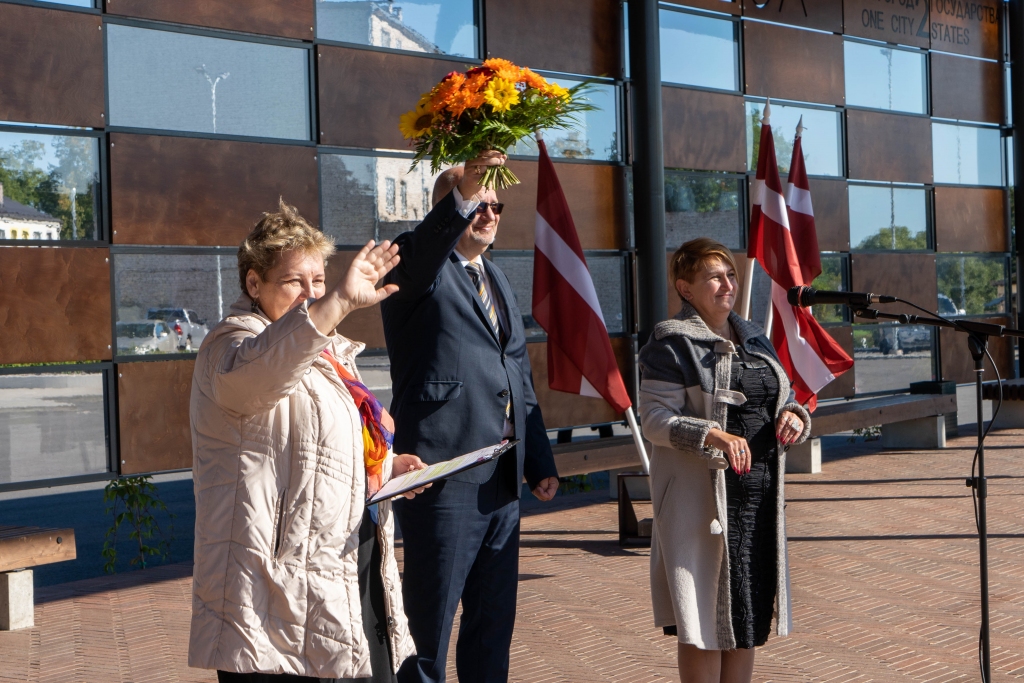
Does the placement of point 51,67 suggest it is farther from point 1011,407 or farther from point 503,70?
point 1011,407

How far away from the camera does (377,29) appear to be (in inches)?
356

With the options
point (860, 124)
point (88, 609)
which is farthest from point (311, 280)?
point (860, 124)

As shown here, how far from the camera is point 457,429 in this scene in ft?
11.9

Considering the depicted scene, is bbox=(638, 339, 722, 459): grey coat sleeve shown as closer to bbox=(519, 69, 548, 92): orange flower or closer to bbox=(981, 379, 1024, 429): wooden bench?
bbox=(519, 69, 548, 92): orange flower

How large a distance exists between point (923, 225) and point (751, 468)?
11248 mm

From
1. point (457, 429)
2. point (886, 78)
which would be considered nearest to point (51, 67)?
point (457, 429)

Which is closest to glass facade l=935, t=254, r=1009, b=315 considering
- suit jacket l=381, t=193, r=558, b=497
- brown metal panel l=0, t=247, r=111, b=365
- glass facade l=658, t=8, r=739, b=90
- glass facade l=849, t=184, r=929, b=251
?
glass facade l=849, t=184, r=929, b=251

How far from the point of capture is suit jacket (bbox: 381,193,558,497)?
3602 millimetres

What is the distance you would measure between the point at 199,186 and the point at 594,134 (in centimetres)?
409

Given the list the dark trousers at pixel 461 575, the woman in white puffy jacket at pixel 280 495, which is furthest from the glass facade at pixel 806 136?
the woman in white puffy jacket at pixel 280 495

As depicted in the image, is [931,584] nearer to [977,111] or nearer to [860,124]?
[860,124]

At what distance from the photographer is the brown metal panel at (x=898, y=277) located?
514 inches

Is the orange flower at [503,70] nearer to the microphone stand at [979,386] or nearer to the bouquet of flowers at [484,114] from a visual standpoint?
the bouquet of flowers at [484,114]

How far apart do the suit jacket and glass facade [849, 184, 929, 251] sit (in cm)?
1026
